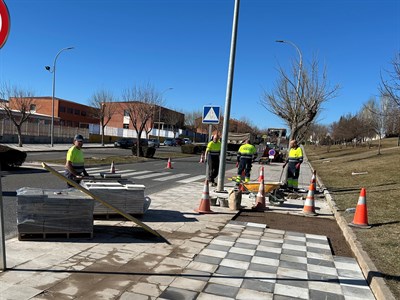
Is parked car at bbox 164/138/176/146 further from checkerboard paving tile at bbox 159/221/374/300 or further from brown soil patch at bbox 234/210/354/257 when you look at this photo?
checkerboard paving tile at bbox 159/221/374/300

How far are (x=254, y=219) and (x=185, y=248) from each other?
2875 millimetres

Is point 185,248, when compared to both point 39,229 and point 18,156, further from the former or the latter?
point 18,156

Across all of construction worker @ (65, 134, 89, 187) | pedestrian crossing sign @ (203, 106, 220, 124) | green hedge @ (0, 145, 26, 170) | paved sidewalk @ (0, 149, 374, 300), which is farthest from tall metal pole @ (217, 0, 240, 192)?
green hedge @ (0, 145, 26, 170)

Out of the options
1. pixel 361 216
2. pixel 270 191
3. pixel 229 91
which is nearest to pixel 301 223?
pixel 361 216

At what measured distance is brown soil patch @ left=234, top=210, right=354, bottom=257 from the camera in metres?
6.73

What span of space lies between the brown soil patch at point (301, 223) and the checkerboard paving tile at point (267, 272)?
1.42 ft

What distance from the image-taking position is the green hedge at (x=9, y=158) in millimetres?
14430

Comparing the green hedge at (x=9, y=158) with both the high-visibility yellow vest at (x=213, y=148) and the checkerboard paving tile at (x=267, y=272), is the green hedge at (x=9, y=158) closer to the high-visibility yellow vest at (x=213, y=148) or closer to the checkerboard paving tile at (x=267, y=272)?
the high-visibility yellow vest at (x=213, y=148)

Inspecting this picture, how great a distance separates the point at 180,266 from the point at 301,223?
13.4 ft

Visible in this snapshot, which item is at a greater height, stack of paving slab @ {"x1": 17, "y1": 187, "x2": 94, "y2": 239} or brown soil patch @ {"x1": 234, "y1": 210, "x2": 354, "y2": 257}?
stack of paving slab @ {"x1": 17, "y1": 187, "x2": 94, "y2": 239}

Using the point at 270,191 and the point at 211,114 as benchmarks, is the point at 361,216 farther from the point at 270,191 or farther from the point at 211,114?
the point at 211,114

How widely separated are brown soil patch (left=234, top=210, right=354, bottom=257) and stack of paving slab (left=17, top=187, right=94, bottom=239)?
351cm

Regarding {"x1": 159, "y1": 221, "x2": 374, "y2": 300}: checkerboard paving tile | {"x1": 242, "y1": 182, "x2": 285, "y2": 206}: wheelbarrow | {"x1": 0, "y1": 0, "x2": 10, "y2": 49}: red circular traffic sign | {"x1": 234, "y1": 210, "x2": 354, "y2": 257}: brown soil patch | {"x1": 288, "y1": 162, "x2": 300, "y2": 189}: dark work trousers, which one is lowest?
{"x1": 234, "y1": 210, "x2": 354, "y2": 257}: brown soil patch

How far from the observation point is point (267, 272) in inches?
185
